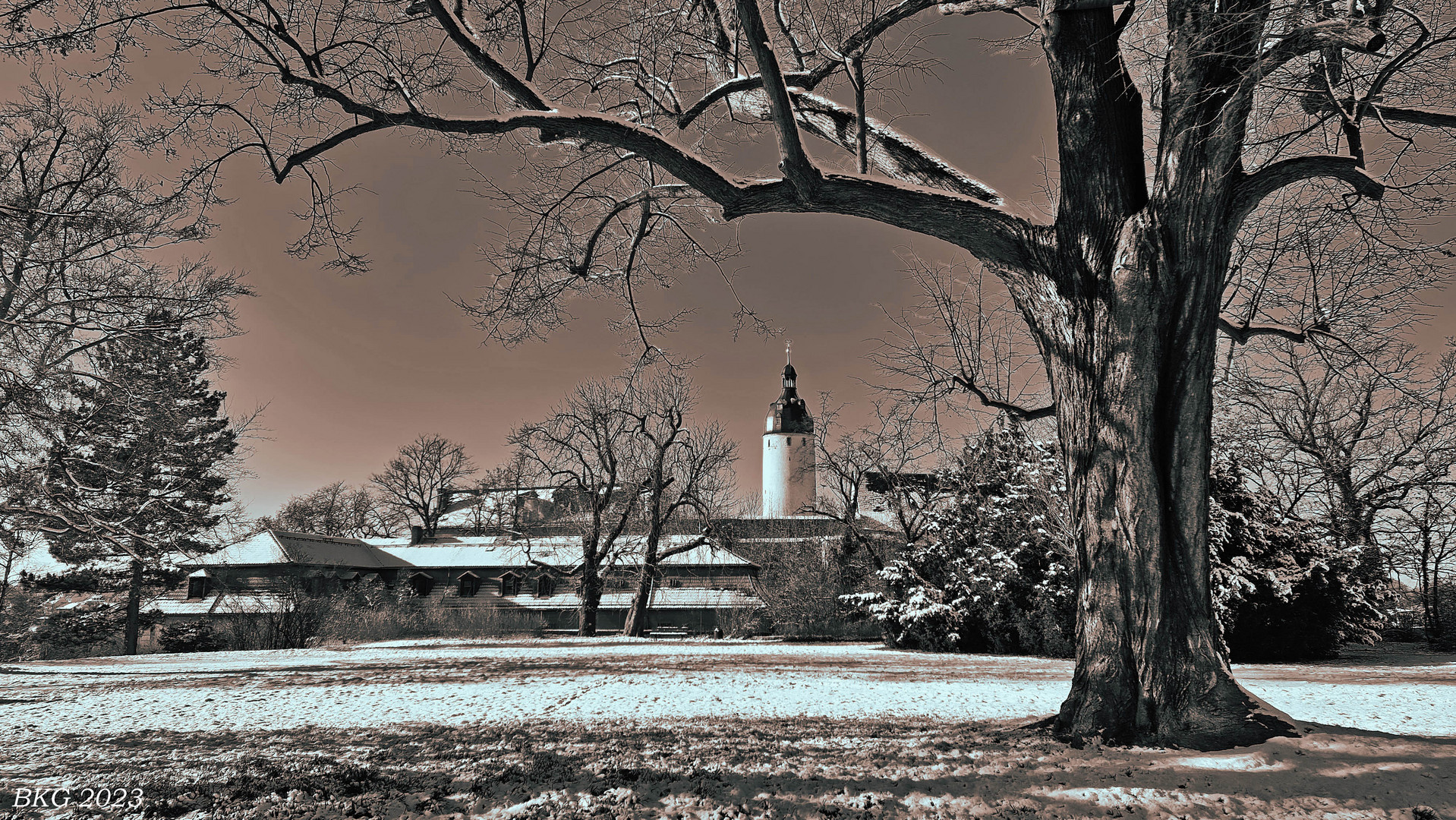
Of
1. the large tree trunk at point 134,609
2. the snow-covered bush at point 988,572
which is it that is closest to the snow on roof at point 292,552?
the large tree trunk at point 134,609

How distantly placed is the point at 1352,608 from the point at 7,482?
964 inches

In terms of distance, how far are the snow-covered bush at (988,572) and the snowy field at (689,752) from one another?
5192 mm

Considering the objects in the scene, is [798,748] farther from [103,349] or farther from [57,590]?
[57,590]

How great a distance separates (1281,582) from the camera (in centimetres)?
1439

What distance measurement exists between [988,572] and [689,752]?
13.3 m

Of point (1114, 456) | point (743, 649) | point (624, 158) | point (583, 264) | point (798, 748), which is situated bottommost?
point (743, 649)

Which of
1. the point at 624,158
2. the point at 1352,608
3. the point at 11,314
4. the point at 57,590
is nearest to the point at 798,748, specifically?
the point at 624,158

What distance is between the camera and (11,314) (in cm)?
1131

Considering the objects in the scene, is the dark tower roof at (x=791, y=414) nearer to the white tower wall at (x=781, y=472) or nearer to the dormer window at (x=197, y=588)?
the white tower wall at (x=781, y=472)

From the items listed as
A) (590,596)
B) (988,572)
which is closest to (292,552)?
(590,596)

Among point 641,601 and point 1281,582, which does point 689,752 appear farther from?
point 641,601

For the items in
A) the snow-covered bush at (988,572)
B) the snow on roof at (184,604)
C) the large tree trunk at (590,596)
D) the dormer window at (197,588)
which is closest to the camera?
the snow-covered bush at (988,572)

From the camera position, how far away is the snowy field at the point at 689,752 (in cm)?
390

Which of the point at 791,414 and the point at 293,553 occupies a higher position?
the point at 791,414
